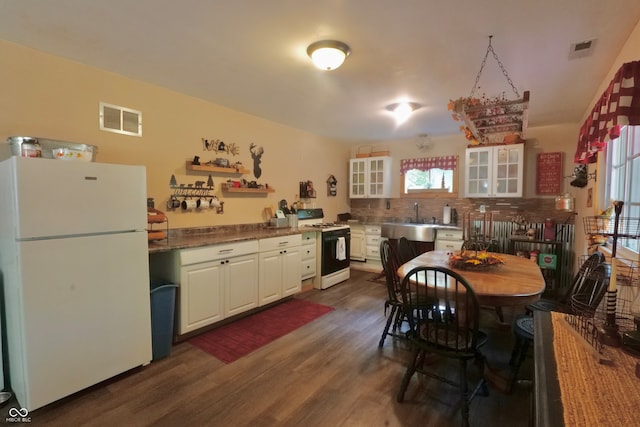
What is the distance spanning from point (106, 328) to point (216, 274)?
0.99 metres

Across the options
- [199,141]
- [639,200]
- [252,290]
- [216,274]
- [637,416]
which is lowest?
[252,290]

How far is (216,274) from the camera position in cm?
298

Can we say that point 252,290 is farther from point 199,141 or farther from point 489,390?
point 489,390

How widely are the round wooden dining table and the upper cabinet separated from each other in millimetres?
2915

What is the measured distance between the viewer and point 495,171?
4539 millimetres

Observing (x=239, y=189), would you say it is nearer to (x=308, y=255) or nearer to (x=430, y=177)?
(x=308, y=255)

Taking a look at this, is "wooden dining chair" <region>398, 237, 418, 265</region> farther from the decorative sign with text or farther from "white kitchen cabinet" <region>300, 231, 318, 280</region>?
the decorative sign with text

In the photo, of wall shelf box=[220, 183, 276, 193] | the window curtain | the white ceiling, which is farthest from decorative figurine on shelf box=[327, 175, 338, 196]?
the window curtain

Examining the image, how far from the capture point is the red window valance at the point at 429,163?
5.18 metres

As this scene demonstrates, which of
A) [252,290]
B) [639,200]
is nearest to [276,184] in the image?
[252,290]

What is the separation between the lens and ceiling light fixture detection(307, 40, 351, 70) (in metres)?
2.14

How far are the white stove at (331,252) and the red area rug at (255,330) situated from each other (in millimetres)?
671

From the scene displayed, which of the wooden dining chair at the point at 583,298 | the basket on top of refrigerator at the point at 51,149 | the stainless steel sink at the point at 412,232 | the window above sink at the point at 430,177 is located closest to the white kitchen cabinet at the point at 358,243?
the stainless steel sink at the point at 412,232

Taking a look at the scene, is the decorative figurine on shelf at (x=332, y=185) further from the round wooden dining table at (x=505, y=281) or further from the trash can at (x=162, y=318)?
the trash can at (x=162, y=318)
